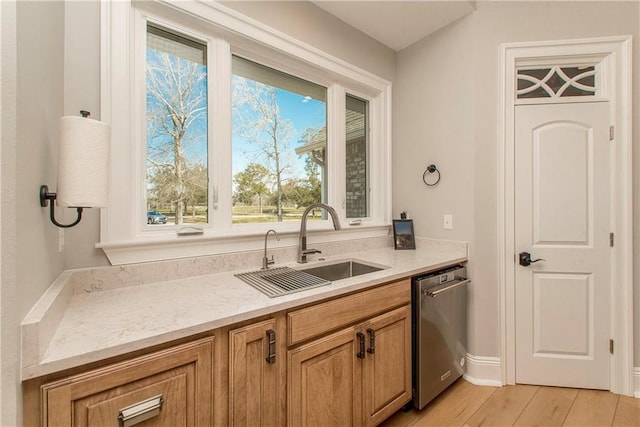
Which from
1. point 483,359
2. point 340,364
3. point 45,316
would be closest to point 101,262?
point 45,316

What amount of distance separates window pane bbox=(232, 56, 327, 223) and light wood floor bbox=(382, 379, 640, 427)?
1.58 metres

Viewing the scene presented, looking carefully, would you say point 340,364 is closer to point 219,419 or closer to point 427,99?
point 219,419

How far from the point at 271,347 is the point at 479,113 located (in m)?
2.14

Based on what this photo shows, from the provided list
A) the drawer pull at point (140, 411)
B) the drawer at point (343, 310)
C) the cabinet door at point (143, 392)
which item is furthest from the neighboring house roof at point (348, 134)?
the drawer pull at point (140, 411)

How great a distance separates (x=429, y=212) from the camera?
→ 2311 millimetres

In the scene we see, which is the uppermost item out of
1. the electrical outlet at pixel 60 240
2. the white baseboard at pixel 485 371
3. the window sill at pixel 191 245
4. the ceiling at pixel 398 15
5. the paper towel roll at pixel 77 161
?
the ceiling at pixel 398 15

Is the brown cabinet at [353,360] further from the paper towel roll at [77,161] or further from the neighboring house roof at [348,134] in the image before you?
the neighboring house roof at [348,134]

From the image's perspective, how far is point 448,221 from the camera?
7.14 feet

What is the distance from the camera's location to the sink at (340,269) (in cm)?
181

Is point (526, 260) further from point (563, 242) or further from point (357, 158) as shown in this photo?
point (357, 158)

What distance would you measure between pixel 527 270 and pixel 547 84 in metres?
1.39

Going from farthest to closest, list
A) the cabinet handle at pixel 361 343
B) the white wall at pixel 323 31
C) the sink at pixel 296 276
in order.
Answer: the white wall at pixel 323 31
the cabinet handle at pixel 361 343
the sink at pixel 296 276

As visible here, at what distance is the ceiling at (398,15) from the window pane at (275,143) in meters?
0.61

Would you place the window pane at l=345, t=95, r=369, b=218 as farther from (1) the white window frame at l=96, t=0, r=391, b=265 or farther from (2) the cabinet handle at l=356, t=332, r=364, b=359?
(2) the cabinet handle at l=356, t=332, r=364, b=359
